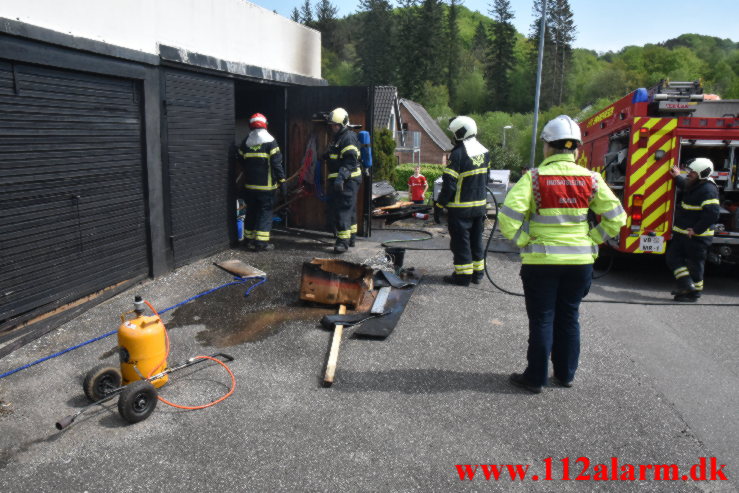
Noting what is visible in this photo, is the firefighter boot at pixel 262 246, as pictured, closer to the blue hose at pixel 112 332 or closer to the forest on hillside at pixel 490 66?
the blue hose at pixel 112 332

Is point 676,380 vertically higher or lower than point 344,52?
lower

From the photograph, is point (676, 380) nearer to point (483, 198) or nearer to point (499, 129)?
point (483, 198)

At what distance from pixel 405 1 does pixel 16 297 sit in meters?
67.5

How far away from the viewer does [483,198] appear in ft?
22.7

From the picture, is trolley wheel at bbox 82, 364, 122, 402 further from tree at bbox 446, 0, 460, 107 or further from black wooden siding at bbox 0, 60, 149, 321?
tree at bbox 446, 0, 460, 107

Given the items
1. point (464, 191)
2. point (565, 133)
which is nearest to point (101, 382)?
point (565, 133)

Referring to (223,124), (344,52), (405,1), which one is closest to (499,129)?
(405,1)

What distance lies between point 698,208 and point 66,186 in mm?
7154

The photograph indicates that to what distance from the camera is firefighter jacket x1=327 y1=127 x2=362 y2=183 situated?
806 cm

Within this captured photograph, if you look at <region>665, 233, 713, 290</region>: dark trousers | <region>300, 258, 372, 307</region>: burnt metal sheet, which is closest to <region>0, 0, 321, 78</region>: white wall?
<region>300, 258, 372, 307</region>: burnt metal sheet

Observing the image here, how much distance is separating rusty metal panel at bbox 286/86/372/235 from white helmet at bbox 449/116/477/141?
2.12 meters

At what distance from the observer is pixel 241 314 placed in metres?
5.68

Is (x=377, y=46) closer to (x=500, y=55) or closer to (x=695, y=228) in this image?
(x=500, y=55)

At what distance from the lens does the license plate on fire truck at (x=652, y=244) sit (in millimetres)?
7344
